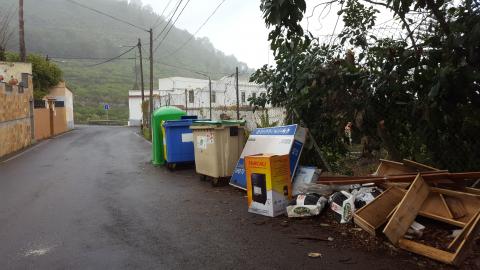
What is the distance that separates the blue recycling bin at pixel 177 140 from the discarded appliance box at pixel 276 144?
3.11m

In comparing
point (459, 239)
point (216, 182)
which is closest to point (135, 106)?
point (216, 182)

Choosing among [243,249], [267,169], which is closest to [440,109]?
[267,169]

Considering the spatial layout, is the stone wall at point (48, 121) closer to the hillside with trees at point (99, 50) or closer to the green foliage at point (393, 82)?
the green foliage at point (393, 82)

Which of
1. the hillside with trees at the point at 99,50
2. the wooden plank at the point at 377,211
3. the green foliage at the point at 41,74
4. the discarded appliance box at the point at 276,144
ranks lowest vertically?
the wooden plank at the point at 377,211

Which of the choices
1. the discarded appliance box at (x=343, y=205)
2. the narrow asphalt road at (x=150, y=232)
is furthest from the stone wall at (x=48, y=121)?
the discarded appliance box at (x=343, y=205)

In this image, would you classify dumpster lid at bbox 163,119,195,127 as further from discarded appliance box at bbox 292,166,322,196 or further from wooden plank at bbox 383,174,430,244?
wooden plank at bbox 383,174,430,244

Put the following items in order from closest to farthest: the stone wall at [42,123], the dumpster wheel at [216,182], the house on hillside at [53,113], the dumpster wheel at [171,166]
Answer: the dumpster wheel at [216,182]
the dumpster wheel at [171,166]
the stone wall at [42,123]
the house on hillside at [53,113]

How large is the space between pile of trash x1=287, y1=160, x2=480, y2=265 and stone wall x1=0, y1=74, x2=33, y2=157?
1507 cm

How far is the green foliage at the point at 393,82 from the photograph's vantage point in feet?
15.3

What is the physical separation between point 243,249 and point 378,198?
1738 mm

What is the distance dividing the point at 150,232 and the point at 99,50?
128 meters

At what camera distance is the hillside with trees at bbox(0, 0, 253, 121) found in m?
85.8

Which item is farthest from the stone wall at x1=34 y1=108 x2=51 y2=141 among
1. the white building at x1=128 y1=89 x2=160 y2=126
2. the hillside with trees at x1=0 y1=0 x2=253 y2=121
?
the hillside with trees at x1=0 y1=0 x2=253 y2=121

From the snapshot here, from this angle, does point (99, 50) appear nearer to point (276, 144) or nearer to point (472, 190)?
point (276, 144)
